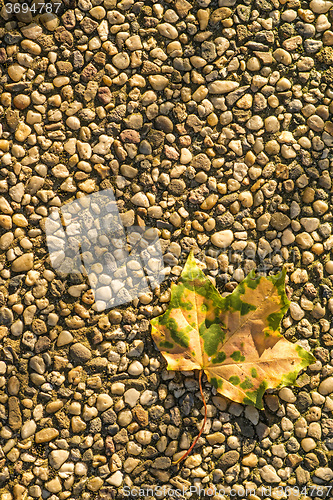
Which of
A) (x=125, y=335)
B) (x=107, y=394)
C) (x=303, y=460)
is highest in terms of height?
(x=125, y=335)

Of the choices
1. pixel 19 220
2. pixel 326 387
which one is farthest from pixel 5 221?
pixel 326 387

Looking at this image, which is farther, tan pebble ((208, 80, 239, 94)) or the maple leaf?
tan pebble ((208, 80, 239, 94))

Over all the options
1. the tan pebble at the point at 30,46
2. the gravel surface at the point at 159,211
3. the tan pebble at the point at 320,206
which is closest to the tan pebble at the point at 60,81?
the gravel surface at the point at 159,211

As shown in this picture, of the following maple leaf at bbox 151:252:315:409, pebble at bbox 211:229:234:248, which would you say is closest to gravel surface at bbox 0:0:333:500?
pebble at bbox 211:229:234:248

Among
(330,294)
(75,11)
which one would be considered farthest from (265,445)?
(75,11)

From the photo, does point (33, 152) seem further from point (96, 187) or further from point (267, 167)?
point (267, 167)

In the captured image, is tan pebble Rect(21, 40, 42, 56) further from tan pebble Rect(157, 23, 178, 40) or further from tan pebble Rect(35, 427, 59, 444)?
tan pebble Rect(35, 427, 59, 444)

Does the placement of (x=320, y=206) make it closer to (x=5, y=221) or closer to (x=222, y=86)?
(x=222, y=86)
